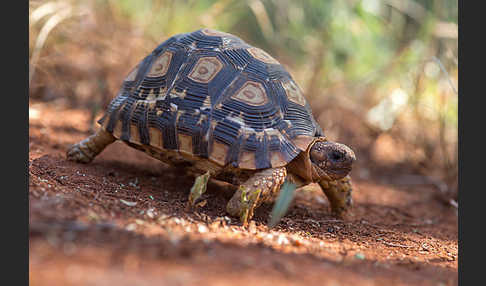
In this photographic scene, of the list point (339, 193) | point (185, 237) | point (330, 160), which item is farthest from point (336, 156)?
point (185, 237)

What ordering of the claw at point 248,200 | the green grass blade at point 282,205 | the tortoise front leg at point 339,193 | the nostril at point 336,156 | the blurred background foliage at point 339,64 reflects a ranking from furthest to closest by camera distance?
the blurred background foliage at point 339,64, the tortoise front leg at point 339,193, the nostril at point 336,156, the claw at point 248,200, the green grass blade at point 282,205

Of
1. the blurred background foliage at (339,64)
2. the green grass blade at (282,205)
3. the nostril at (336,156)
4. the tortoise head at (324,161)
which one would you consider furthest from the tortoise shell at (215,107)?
the blurred background foliage at (339,64)

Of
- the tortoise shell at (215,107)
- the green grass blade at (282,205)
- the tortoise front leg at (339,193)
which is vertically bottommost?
the tortoise front leg at (339,193)

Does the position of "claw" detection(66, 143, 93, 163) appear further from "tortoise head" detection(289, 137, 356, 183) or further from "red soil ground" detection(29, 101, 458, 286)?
"tortoise head" detection(289, 137, 356, 183)

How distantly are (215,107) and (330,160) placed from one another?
1.02 metres

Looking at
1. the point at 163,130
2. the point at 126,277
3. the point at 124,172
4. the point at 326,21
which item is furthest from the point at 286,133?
the point at 326,21

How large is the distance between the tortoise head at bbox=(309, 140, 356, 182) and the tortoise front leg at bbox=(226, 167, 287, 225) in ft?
1.23

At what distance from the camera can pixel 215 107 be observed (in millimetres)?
3109

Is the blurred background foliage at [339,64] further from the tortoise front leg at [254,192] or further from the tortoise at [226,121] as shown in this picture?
the tortoise front leg at [254,192]

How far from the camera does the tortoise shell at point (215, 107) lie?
3.05 m

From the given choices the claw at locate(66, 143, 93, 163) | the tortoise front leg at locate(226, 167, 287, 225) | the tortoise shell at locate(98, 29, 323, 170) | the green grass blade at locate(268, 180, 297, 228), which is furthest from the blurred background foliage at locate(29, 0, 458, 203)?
the green grass blade at locate(268, 180, 297, 228)

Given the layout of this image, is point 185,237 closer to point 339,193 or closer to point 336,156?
point 336,156

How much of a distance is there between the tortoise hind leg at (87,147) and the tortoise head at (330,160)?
1875 mm

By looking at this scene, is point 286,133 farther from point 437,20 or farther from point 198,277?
point 437,20
